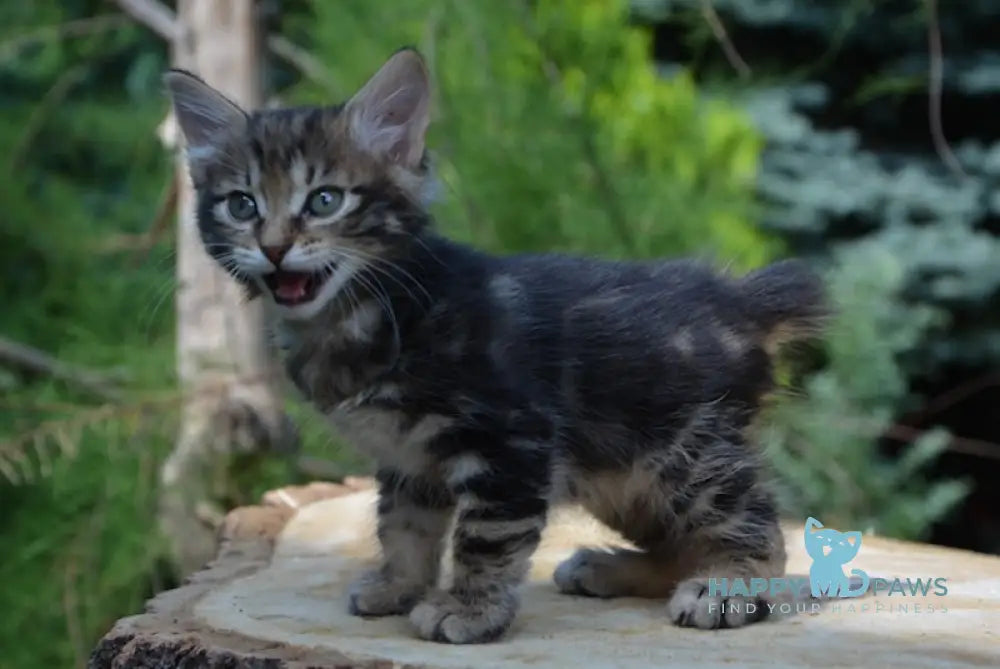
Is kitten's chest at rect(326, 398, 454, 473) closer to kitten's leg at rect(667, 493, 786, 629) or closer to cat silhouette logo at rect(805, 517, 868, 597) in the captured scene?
kitten's leg at rect(667, 493, 786, 629)

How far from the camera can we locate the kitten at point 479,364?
2.24 meters

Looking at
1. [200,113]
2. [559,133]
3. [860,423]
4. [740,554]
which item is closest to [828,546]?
[740,554]

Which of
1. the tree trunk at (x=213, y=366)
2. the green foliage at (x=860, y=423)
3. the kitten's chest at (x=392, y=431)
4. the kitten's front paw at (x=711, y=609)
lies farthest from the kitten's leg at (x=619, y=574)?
the green foliage at (x=860, y=423)

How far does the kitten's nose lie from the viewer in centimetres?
216

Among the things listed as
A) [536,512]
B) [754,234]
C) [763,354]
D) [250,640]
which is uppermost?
[754,234]

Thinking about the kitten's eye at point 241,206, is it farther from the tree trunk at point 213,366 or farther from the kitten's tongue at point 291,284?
the tree trunk at point 213,366

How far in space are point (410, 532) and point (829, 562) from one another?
0.76 meters

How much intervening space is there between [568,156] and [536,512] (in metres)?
1.89

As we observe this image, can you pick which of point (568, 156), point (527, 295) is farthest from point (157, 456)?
point (527, 295)

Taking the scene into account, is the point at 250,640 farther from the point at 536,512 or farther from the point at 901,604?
the point at 901,604

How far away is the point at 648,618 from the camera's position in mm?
2344

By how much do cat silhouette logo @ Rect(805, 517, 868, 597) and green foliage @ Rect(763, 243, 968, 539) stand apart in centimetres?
190

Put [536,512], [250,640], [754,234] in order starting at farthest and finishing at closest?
[754,234] → [536,512] → [250,640]

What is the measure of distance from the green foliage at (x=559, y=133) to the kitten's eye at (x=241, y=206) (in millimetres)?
1634
